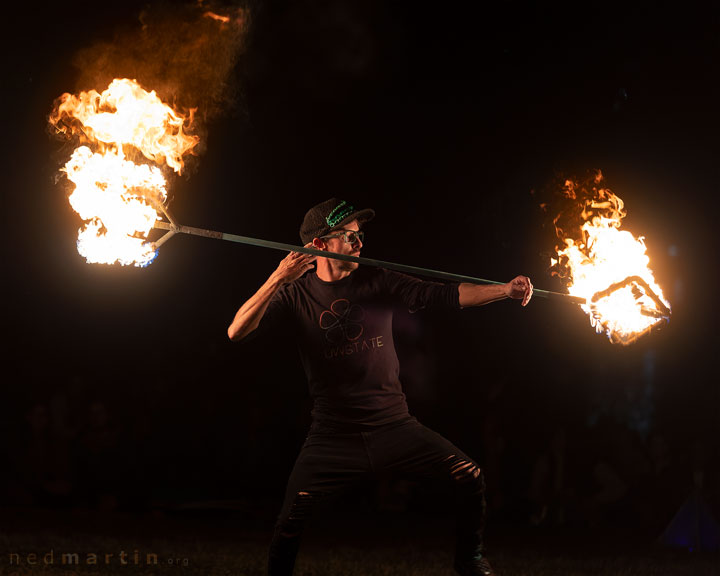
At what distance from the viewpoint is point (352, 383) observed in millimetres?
4457

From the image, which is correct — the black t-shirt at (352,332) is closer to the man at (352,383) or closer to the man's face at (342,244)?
the man at (352,383)

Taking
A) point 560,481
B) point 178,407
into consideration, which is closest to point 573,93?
point 560,481

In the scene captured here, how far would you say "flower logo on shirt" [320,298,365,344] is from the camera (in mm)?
4508

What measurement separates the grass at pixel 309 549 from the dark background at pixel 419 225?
71 cm

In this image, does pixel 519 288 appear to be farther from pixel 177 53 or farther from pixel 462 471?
pixel 177 53

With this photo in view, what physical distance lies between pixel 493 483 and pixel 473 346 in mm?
1562

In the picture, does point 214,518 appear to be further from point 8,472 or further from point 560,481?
point 560,481

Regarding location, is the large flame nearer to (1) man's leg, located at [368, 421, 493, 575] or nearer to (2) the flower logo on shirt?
(1) man's leg, located at [368, 421, 493, 575]

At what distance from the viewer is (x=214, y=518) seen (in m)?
7.98

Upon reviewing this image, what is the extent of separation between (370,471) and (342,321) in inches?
31.0

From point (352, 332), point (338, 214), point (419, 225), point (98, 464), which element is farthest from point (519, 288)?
point (98, 464)

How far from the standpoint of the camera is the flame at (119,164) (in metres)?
4.81

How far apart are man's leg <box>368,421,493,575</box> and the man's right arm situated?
33.6 inches

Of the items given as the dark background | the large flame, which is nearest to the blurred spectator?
the dark background
